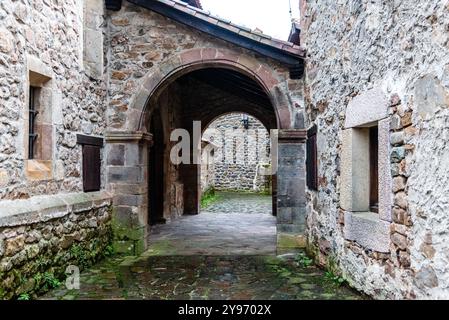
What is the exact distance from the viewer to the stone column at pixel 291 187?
5.71 m

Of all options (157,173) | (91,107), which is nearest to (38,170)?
(91,107)

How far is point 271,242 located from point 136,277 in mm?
2771

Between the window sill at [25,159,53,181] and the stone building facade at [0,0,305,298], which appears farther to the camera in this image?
the window sill at [25,159,53,181]

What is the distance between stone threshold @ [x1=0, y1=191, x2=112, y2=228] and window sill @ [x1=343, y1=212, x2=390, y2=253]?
2.96 m

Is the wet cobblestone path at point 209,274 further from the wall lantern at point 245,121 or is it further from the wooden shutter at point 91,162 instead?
the wall lantern at point 245,121

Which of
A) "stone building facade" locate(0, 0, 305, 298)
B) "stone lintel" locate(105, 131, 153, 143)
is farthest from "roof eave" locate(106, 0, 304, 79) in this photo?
"stone lintel" locate(105, 131, 153, 143)

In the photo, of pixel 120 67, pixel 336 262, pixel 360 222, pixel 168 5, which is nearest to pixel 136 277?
pixel 336 262

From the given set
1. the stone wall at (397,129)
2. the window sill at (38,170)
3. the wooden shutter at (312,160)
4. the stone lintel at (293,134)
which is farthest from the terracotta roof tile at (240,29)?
the window sill at (38,170)

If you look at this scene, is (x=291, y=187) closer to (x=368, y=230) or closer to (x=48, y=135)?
(x=368, y=230)

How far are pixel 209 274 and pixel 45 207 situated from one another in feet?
6.40

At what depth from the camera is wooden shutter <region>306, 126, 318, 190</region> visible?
5.05m

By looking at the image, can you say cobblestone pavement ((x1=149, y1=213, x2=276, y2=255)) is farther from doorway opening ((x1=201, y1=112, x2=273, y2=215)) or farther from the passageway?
doorway opening ((x1=201, y1=112, x2=273, y2=215))

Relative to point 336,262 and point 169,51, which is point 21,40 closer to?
point 169,51
